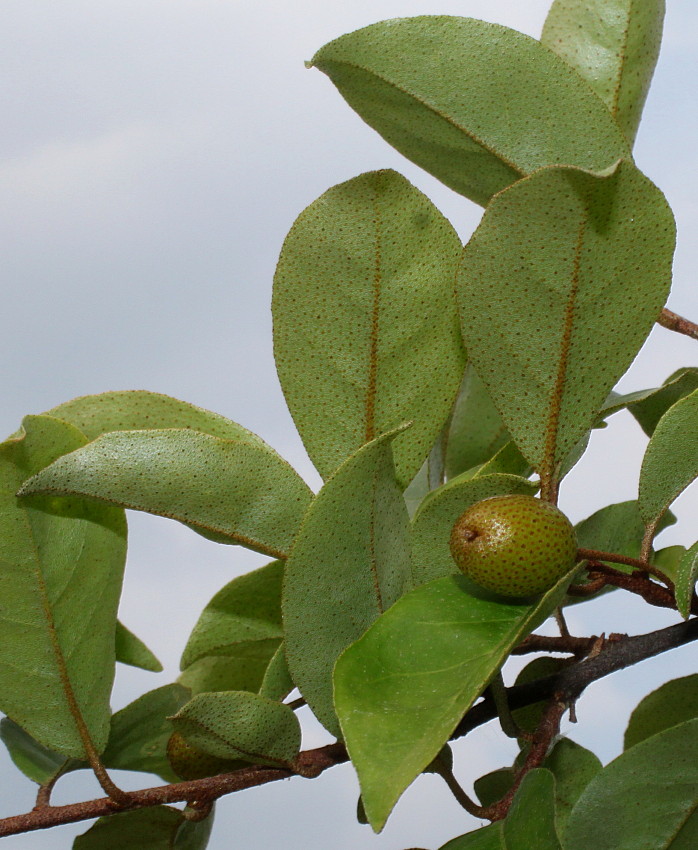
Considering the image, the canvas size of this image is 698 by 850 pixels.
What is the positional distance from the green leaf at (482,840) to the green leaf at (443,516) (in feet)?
0.62

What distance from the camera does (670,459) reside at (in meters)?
0.78

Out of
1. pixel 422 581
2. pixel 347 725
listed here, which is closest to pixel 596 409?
pixel 422 581

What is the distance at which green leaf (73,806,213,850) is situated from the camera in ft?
3.39

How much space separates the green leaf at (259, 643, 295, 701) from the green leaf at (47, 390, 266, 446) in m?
0.19

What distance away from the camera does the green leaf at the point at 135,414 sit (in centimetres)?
90

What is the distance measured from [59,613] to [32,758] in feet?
0.93

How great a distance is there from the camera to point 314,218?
84cm

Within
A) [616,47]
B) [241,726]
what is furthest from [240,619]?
[616,47]

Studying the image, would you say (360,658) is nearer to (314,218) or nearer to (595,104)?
(314,218)

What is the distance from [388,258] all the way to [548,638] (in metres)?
0.45

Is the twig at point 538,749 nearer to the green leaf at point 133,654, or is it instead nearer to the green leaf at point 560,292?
the green leaf at point 560,292

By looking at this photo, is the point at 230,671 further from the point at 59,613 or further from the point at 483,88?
the point at 483,88

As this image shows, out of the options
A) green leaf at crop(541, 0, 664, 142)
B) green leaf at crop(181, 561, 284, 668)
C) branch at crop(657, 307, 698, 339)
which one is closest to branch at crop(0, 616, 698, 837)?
green leaf at crop(181, 561, 284, 668)

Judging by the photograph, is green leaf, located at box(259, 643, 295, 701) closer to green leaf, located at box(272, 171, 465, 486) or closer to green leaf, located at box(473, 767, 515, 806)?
green leaf, located at box(272, 171, 465, 486)
